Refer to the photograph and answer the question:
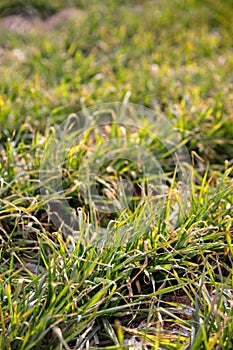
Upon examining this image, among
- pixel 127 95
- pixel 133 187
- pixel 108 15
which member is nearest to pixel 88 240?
pixel 133 187

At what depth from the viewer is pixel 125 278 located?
78.2 inches

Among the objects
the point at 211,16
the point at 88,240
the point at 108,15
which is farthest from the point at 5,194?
the point at 211,16

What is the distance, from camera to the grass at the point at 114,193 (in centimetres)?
181

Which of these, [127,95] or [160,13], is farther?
[160,13]

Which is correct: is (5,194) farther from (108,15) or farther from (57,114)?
(108,15)

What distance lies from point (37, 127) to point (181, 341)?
1648 mm

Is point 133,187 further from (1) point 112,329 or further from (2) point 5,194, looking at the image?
(1) point 112,329

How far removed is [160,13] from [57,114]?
7.11 feet

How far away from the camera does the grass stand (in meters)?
1.81

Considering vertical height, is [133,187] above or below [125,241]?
below

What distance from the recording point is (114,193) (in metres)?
2.49

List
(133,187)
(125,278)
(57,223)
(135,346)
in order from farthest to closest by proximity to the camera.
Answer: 1. (133,187)
2. (57,223)
3. (125,278)
4. (135,346)

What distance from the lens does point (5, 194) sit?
2.42m

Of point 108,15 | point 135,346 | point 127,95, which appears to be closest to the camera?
point 135,346
